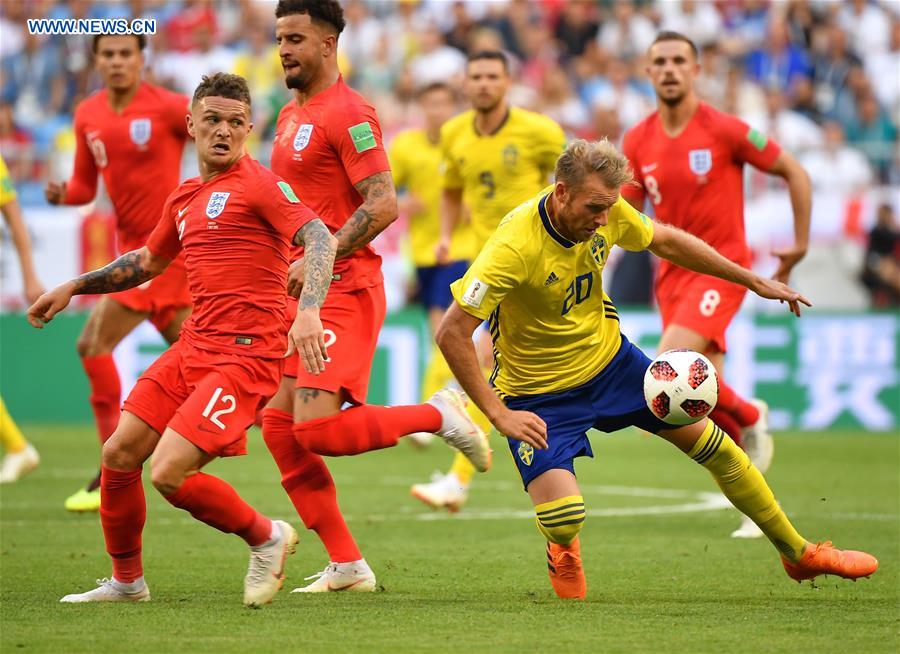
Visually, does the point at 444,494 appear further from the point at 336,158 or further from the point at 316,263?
the point at 316,263

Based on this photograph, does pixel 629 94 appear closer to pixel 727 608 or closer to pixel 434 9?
pixel 434 9

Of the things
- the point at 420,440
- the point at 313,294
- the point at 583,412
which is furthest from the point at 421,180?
the point at 313,294

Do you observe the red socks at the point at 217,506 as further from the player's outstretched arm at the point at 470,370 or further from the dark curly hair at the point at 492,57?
the dark curly hair at the point at 492,57

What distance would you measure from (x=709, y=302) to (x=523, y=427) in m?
3.17

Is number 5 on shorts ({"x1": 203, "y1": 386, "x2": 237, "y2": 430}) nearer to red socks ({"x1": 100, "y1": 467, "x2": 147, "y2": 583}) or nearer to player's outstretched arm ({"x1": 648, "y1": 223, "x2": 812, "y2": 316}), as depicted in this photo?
red socks ({"x1": 100, "y1": 467, "x2": 147, "y2": 583})

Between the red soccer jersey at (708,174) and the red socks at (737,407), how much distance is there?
0.91 meters

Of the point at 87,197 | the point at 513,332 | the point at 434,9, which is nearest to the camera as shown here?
the point at 513,332

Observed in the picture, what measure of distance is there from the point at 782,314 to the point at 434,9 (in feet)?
31.2

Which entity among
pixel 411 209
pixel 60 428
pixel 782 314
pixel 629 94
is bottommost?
pixel 60 428

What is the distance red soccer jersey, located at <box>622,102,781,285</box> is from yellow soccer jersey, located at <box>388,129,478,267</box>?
5.34 metres

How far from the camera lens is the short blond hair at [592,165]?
6602mm

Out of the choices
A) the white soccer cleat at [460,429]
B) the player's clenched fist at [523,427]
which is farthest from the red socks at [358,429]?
the player's clenched fist at [523,427]

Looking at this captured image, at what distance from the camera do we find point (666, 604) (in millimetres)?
6855

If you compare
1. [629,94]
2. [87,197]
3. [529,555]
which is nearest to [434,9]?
[629,94]
